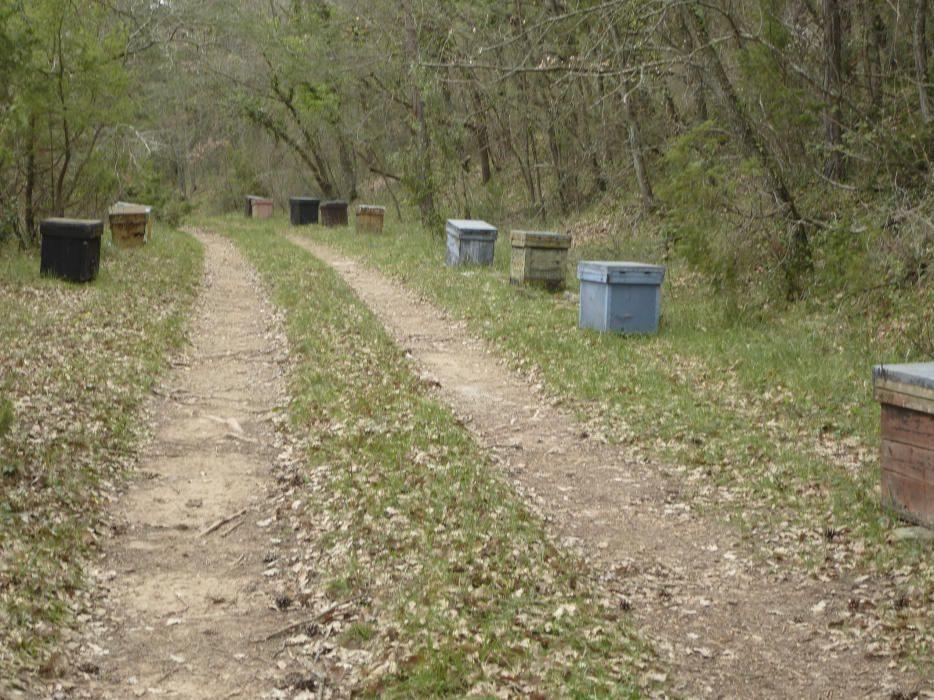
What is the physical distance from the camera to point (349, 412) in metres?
10.5

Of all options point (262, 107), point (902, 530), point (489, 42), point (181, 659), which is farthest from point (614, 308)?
point (262, 107)

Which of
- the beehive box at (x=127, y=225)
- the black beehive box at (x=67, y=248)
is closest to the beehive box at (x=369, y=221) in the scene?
the beehive box at (x=127, y=225)

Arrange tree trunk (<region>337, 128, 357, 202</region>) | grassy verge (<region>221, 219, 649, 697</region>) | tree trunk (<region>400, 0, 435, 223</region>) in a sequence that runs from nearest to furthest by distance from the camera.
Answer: grassy verge (<region>221, 219, 649, 697</region>)
tree trunk (<region>400, 0, 435, 223</region>)
tree trunk (<region>337, 128, 357, 202</region>)

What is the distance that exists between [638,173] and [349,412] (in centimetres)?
1457

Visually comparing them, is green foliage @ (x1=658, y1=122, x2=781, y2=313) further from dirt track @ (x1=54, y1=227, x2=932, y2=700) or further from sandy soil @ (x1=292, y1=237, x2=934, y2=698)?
sandy soil @ (x1=292, y1=237, x2=934, y2=698)

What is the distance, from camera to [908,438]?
7.40 m

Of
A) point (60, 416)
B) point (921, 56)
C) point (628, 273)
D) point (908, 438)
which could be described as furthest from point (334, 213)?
point (908, 438)

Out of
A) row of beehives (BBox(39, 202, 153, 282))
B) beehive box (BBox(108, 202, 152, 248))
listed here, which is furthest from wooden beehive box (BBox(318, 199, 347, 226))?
row of beehives (BBox(39, 202, 153, 282))

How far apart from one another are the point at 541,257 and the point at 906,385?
35.3ft

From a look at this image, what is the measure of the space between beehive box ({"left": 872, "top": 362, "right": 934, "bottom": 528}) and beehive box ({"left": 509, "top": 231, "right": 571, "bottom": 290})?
33.8ft

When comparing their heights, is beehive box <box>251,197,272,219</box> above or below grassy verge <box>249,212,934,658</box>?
above

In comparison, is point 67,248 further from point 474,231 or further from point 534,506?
point 534,506

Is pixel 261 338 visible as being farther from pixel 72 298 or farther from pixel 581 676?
pixel 581 676

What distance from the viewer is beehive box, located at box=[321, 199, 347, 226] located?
35.3m
